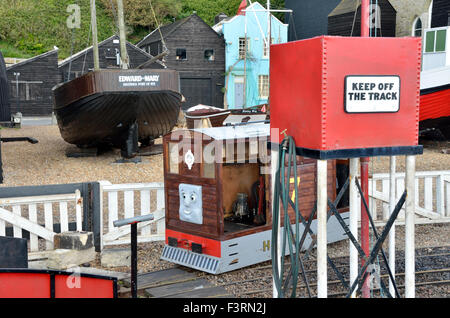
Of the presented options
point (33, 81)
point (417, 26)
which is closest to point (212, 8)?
point (33, 81)

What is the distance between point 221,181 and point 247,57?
34654mm

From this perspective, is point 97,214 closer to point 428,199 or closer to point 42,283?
point 42,283

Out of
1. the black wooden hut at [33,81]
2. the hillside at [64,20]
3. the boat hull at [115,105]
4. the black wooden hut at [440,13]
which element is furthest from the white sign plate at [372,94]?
the hillside at [64,20]

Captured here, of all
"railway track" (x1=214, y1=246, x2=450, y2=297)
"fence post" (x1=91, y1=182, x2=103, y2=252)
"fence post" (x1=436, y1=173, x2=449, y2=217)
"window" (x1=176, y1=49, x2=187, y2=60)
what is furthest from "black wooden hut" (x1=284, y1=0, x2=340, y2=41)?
"fence post" (x1=91, y1=182, x2=103, y2=252)

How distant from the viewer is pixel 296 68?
4.93 m

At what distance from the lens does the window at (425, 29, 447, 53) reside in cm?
2469

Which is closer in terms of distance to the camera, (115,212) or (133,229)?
(133,229)

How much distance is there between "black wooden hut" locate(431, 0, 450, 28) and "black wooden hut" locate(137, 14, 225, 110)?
57.8 ft

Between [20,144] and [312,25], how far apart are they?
86.3 feet

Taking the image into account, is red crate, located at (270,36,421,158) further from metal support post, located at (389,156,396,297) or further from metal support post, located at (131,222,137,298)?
metal support post, located at (131,222,137,298)

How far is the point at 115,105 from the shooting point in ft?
52.1

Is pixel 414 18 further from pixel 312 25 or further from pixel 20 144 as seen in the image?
pixel 20 144

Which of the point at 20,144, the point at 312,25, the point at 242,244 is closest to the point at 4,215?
the point at 242,244

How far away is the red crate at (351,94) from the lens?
463cm
